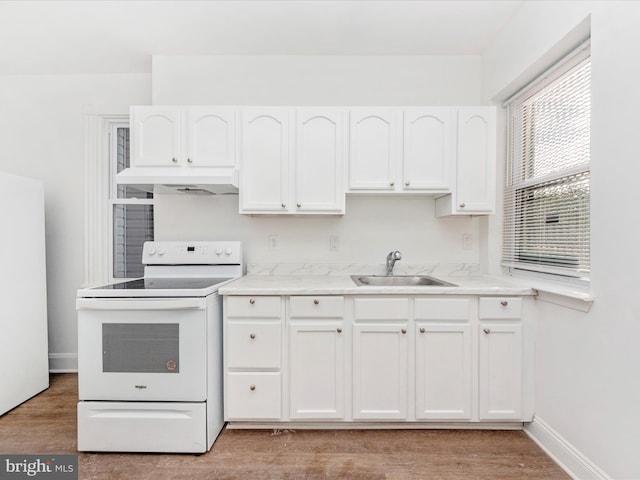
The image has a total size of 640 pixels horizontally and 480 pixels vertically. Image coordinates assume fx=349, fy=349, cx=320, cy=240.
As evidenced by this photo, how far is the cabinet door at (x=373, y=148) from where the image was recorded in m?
2.37

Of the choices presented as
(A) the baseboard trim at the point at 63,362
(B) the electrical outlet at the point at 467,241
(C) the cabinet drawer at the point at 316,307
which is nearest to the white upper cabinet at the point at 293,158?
A: (C) the cabinet drawer at the point at 316,307

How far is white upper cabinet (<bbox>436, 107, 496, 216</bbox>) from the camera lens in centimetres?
236

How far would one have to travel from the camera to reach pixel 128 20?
2311 mm

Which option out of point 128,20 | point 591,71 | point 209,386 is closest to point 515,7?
point 591,71

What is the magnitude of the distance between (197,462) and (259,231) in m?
1.55

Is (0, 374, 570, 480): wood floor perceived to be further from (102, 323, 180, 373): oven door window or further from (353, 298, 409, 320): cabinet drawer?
(353, 298, 409, 320): cabinet drawer

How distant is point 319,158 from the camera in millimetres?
2387

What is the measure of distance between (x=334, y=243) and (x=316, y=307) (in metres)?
0.79

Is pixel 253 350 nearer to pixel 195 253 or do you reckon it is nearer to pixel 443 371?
pixel 195 253

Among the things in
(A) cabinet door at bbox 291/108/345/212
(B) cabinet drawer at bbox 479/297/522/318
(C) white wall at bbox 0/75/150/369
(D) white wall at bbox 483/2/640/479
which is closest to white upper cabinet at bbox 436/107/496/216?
(D) white wall at bbox 483/2/640/479

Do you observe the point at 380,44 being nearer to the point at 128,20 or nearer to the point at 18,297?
the point at 128,20

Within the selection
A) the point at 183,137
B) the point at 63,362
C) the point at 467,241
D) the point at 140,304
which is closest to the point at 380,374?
the point at 467,241

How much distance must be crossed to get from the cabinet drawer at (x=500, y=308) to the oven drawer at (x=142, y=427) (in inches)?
67.1

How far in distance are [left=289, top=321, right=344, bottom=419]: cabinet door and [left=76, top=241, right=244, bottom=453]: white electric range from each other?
1.64 ft
